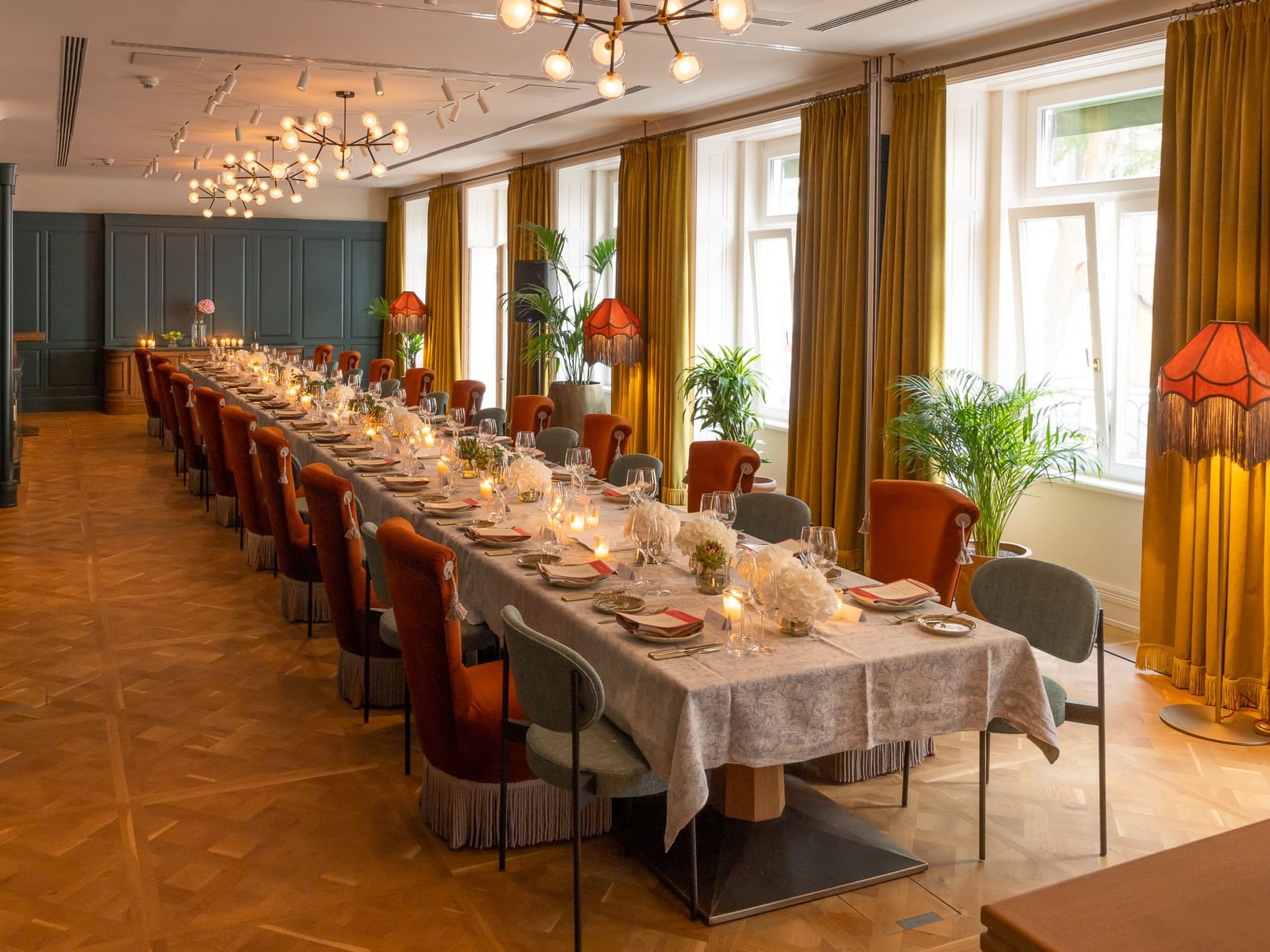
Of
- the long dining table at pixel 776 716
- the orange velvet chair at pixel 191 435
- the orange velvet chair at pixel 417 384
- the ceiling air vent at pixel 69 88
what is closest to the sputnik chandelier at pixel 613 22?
the long dining table at pixel 776 716

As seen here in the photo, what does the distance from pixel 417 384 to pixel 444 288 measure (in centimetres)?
315

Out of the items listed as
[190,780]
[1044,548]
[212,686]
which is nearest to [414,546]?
[190,780]

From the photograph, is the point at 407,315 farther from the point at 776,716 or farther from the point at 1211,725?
the point at 776,716

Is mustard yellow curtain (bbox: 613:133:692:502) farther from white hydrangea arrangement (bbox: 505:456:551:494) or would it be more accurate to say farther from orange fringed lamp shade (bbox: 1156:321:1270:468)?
orange fringed lamp shade (bbox: 1156:321:1270:468)

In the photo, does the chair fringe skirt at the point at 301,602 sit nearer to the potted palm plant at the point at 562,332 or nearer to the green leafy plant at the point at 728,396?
the green leafy plant at the point at 728,396

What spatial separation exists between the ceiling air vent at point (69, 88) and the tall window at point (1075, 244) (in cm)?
530

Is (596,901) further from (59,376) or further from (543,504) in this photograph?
(59,376)

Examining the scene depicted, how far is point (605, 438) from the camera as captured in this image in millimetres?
7188

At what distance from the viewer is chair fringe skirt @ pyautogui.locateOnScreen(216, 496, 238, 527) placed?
8.37 metres

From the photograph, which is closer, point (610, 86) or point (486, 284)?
point (610, 86)

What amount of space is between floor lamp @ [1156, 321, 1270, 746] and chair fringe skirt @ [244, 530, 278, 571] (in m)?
4.94

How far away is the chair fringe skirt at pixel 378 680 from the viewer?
4695mm

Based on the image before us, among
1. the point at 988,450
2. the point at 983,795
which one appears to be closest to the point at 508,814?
the point at 983,795

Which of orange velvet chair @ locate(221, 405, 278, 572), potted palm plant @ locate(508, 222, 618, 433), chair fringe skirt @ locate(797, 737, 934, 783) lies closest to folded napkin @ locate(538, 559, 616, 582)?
chair fringe skirt @ locate(797, 737, 934, 783)
